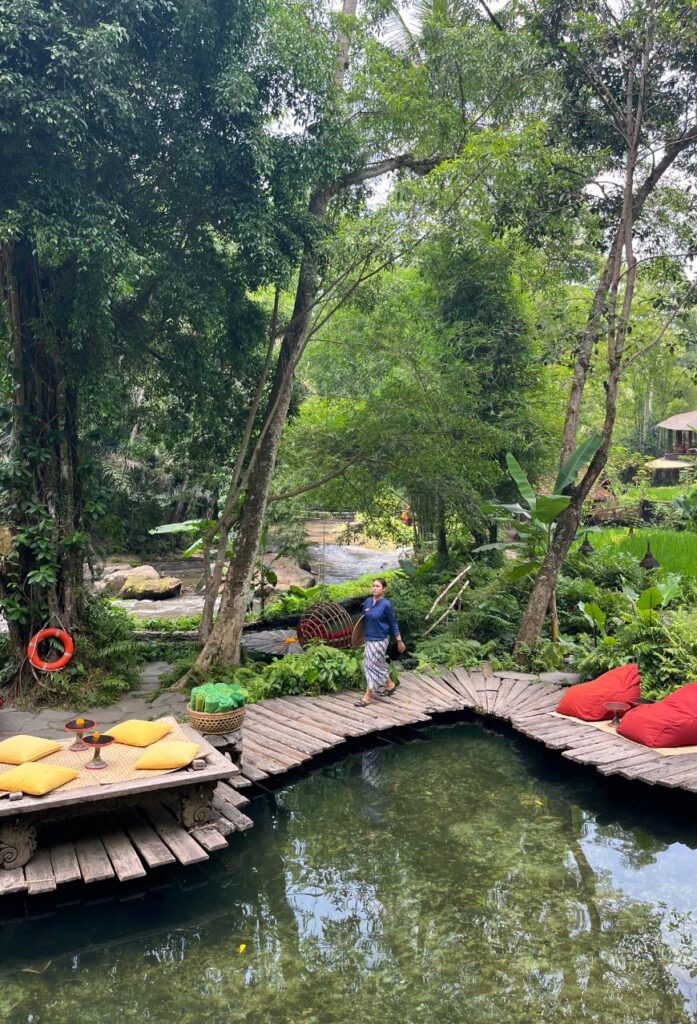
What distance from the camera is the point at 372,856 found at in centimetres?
575

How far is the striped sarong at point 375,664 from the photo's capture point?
8680 mm

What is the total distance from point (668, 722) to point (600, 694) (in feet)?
3.26

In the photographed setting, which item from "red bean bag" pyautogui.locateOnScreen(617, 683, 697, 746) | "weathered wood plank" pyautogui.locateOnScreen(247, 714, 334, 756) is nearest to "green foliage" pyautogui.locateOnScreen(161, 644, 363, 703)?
"weathered wood plank" pyautogui.locateOnScreen(247, 714, 334, 756)

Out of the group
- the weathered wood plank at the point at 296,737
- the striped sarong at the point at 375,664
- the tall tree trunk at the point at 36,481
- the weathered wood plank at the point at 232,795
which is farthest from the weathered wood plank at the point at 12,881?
the striped sarong at the point at 375,664

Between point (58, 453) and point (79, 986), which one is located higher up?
point (58, 453)

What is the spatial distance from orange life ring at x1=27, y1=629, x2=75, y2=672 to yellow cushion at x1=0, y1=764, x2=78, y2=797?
3071mm

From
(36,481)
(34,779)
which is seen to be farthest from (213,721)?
(36,481)

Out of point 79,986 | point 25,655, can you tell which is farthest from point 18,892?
point 25,655

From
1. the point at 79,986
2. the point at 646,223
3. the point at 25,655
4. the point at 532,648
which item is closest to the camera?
the point at 79,986

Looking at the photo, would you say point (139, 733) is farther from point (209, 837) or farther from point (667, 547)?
point (667, 547)

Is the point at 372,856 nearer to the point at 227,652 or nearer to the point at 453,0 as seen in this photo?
the point at 227,652

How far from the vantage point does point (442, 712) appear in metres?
8.62

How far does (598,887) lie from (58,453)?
24.1 feet

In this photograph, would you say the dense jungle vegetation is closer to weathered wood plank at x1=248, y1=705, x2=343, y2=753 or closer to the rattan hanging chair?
weathered wood plank at x1=248, y1=705, x2=343, y2=753
